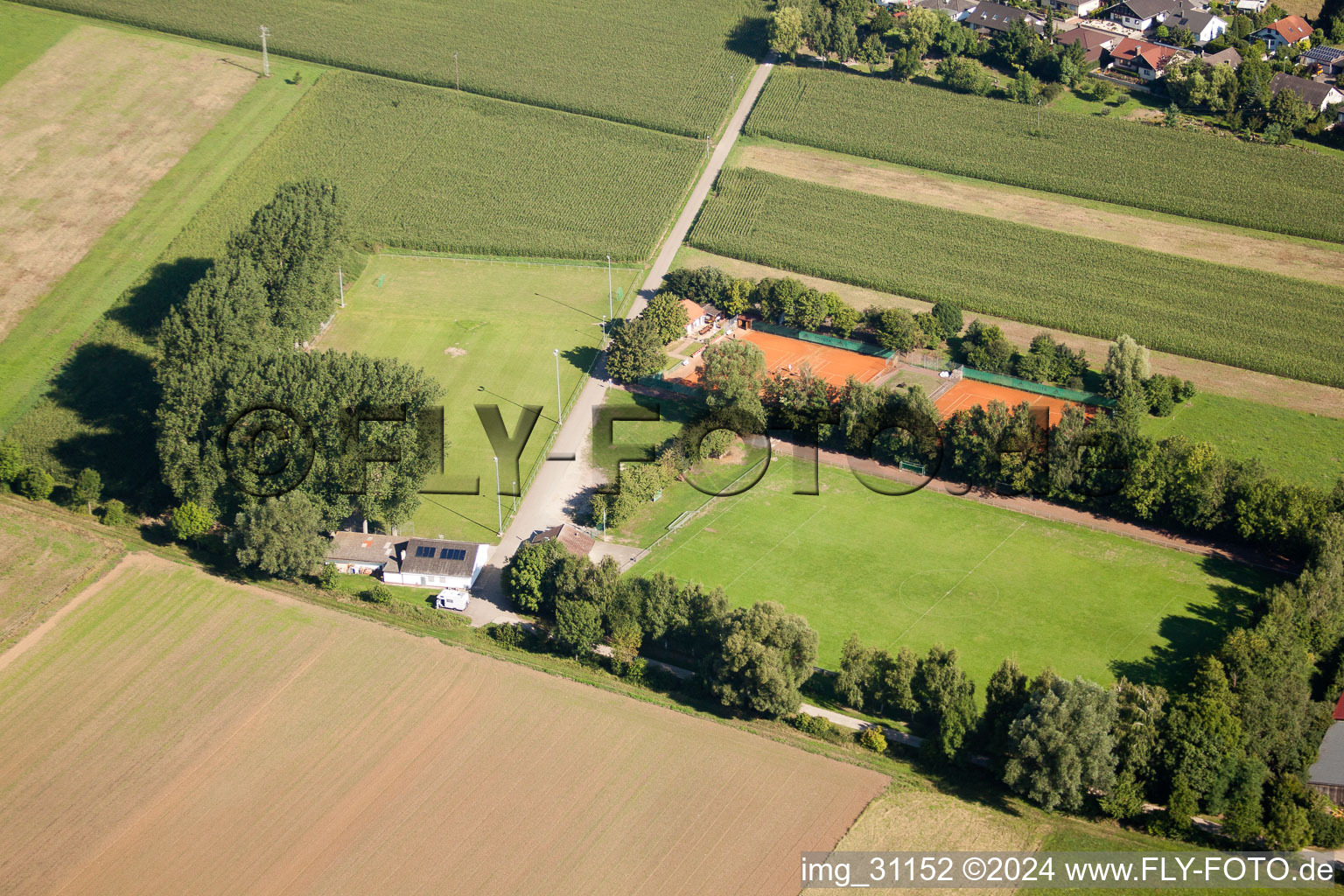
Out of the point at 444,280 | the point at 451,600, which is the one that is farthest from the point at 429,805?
the point at 444,280

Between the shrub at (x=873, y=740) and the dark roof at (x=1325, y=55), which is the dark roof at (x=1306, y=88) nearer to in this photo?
the dark roof at (x=1325, y=55)

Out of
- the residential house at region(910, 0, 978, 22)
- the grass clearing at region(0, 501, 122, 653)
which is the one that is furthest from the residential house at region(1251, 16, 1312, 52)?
the grass clearing at region(0, 501, 122, 653)

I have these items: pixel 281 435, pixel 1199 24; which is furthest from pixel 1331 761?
pixel 1199 24

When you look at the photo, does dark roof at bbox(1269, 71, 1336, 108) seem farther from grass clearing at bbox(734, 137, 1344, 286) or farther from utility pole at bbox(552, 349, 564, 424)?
utility pole at bbox(552, 349, 564, 424)

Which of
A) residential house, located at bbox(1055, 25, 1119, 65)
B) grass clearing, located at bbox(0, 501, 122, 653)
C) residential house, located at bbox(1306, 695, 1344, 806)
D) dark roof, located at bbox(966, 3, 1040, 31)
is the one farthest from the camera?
dark roof, located at bbox(966, 3, 1040, 31)

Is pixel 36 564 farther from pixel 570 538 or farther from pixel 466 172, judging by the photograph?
pixel 466 172
